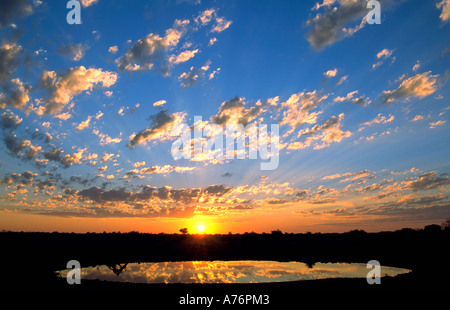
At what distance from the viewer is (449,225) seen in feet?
330

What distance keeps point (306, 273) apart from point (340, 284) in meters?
11.2

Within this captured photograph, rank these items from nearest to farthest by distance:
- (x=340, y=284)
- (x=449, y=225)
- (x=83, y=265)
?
(x=340, y=284)
(x=83, y=265)
(x=449, y=225)
